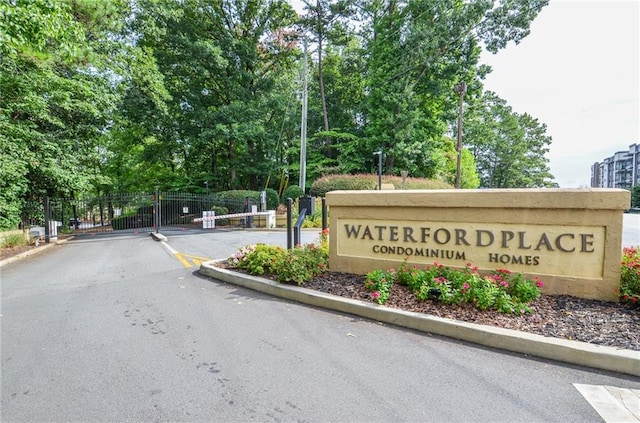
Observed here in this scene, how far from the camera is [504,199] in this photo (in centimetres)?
439

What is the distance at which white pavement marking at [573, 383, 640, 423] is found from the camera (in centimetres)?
226

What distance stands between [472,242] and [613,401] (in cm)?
243

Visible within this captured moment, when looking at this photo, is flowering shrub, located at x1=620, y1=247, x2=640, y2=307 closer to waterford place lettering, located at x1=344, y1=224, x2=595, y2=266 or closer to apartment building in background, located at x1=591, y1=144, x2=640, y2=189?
waterford place lettering, located at x1=344, y1=224, x2=595, y2=266

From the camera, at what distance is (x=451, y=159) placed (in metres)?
28.7

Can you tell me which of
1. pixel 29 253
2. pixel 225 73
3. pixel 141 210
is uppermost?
pixel 225 73

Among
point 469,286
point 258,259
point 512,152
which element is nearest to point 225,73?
point 258,259

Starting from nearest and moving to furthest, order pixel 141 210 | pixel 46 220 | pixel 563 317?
pixel 563 317, pixel 46 220, pixel 141 210

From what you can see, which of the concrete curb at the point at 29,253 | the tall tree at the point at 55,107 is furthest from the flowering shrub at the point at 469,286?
the concrete curb at the point at 29,253

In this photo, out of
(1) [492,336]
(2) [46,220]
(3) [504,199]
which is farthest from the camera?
(2) [46,220]

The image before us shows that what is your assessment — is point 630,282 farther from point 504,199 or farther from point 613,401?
point 613,401

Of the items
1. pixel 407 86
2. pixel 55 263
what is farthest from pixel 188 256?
pixel 407 86

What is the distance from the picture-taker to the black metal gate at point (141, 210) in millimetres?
13141

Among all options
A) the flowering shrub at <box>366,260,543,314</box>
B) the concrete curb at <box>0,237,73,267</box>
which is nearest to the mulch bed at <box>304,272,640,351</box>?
the flowering shrub at <box>366,260,543,314</box>

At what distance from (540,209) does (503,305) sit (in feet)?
4.69
